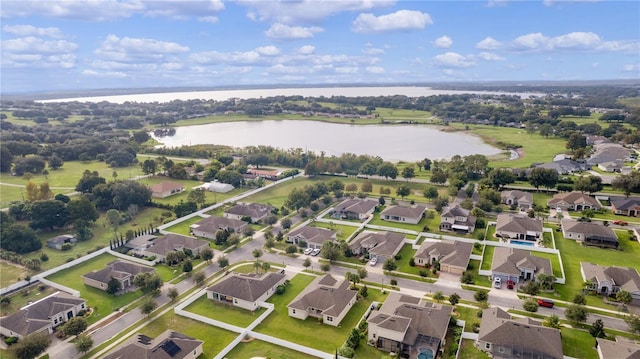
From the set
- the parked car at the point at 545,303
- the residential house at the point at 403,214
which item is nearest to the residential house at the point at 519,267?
the parked car at the point at 545,303

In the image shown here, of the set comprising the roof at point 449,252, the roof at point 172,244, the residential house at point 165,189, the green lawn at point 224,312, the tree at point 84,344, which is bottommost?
the green lawn at point 224,312

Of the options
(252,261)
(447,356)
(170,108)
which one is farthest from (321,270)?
(170,108)

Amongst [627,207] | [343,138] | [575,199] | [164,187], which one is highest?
[343,138]

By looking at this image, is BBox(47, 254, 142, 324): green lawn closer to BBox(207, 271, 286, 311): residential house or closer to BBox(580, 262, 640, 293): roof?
BBox(207, 271, 286, 311): residential house

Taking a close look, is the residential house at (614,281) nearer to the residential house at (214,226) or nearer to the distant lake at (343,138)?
the residential house at (214,226)

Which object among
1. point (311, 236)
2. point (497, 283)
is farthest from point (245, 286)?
point (497, 283)

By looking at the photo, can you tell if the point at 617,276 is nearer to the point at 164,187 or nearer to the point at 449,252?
the point at 449,252

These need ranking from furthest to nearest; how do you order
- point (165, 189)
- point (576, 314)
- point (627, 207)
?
1. point (165, 189)
2. point (627, 207)
3. point (576, 314)

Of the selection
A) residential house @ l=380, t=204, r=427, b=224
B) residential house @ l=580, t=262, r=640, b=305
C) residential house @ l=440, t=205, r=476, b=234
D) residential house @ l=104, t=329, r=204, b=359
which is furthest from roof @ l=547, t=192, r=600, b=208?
residential house @ l=104, t=329, r=204, b=359
